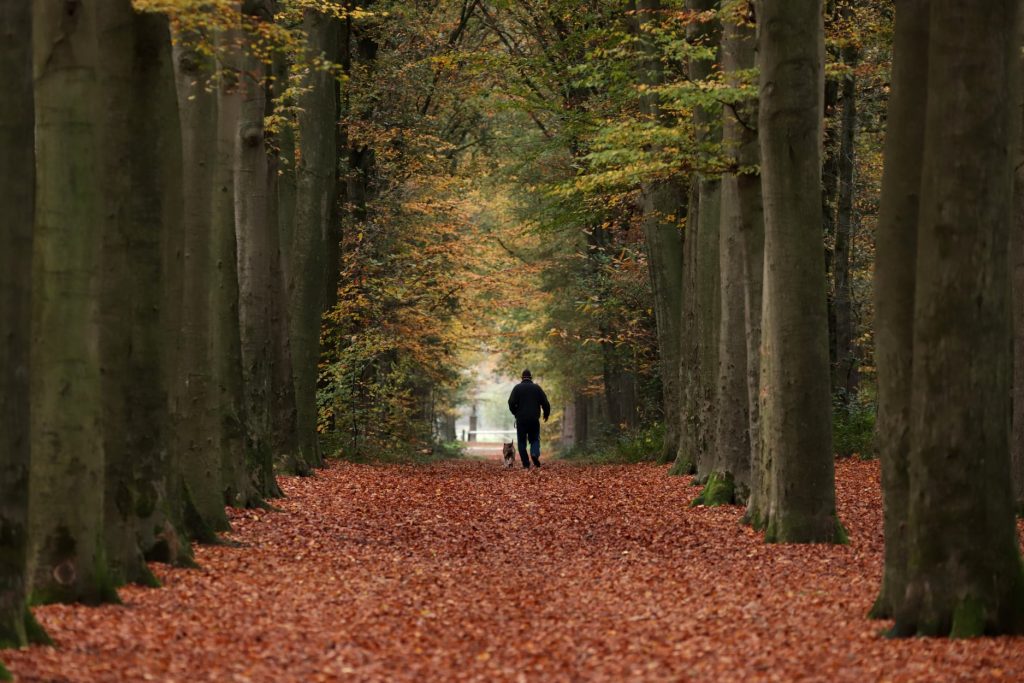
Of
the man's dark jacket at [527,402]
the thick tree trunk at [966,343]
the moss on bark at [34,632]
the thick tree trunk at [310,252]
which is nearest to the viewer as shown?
the moss on bark at [34,632]

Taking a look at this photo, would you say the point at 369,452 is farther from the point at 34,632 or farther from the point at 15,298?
the point at 15,298

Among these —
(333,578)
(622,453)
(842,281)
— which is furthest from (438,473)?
(333,578)

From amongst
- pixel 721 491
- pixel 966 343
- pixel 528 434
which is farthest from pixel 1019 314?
pixel 528 434

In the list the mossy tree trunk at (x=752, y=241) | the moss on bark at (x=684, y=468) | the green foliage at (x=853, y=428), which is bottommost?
the moss on bark at (x=684, y=468)

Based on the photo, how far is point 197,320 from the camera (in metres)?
12.9

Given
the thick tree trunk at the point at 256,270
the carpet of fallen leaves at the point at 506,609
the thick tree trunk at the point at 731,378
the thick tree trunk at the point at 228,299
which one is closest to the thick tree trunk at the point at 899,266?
the carpet of fallen leaves at the point at 506,609

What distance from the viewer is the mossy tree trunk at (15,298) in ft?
23.5

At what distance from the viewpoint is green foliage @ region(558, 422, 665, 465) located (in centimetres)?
2842

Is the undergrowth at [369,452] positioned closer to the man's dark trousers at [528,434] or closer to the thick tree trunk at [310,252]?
the man's dark trousers at [528,434]

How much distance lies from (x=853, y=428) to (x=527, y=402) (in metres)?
6.77

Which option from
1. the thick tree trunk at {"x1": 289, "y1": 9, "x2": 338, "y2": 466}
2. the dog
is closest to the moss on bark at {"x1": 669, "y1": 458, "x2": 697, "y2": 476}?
the dog

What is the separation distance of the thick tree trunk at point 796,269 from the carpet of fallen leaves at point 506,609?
609mm

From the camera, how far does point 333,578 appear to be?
Result: 36.6ft

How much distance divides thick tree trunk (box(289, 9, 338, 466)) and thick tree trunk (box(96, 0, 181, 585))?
1128cm
